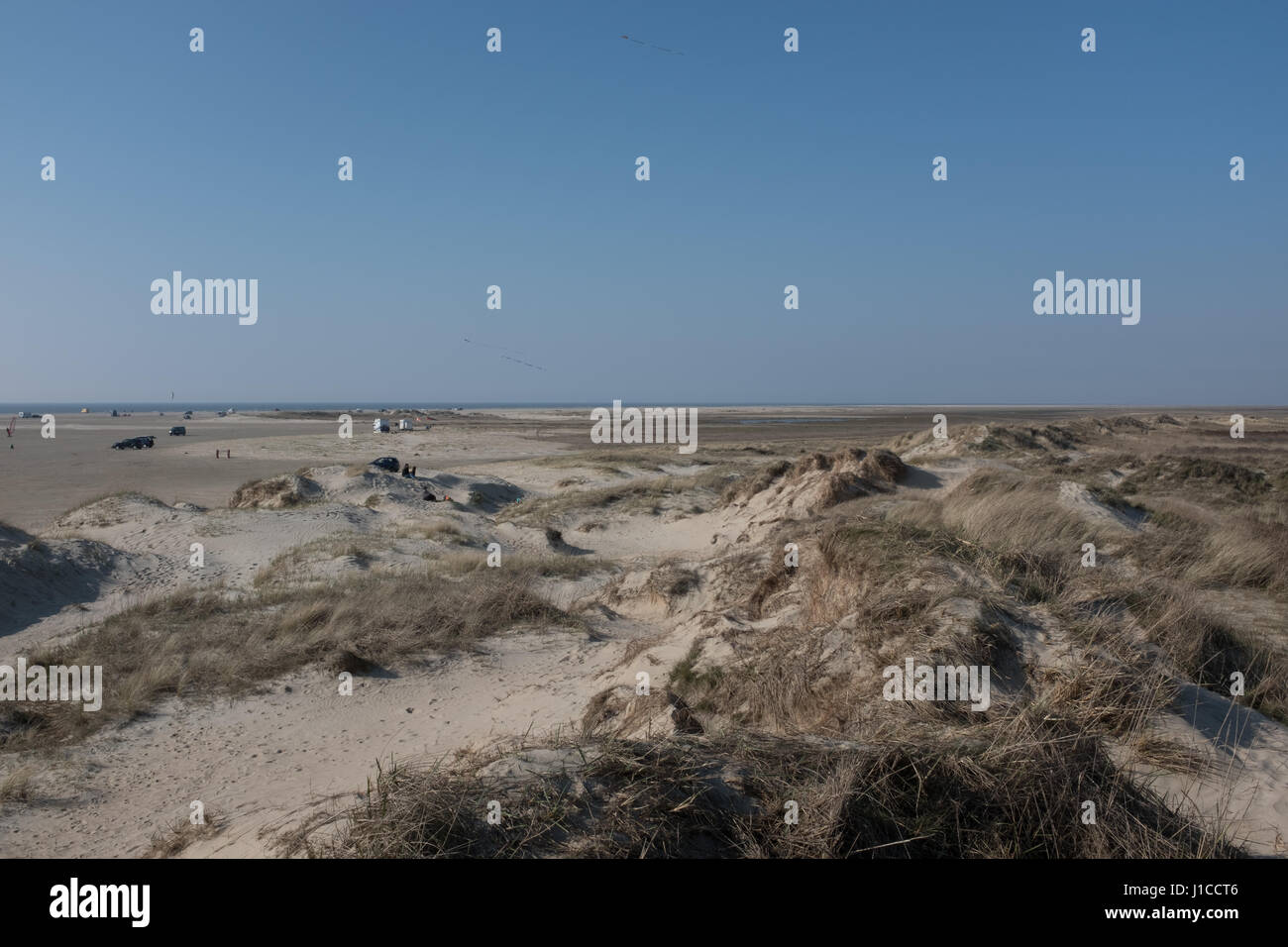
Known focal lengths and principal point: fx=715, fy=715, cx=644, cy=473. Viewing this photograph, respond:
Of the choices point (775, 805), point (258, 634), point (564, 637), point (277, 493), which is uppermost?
Result: point (277, 493)

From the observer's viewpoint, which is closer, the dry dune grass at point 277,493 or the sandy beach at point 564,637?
the sandy beach at point 564,637

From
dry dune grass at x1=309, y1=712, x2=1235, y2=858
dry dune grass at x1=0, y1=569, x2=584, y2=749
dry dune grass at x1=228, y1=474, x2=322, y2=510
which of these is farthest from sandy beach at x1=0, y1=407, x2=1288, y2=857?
dry dune grass at x1=228, y1=474, x2=322, y2=510

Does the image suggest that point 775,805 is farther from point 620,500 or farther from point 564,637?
point 620,500

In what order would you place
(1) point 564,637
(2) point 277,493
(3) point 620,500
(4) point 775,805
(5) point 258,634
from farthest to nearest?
(3) point 620,500 → (2) point 277,493 → (1) point 564,637 → (5) point 258,634 → (4) point 775,805

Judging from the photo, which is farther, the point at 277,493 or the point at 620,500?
the point at 620,500

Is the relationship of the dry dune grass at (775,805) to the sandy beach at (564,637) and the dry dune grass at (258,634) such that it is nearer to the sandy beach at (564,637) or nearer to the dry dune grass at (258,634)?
the sandy beach at (564,637)

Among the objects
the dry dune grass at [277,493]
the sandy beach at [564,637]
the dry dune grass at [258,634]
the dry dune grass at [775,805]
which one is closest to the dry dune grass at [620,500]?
the sandy beach at [564,637]

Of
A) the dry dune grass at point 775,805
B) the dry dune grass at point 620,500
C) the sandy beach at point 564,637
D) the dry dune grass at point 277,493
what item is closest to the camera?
the dry dune grass at point 775,805

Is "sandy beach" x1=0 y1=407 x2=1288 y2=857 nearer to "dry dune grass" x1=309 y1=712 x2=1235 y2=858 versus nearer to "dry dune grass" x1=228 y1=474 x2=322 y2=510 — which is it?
"dry dune grass" x1=309 y1=712 x2=1235 y2=858

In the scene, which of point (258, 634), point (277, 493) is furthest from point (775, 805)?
point (277, 493)

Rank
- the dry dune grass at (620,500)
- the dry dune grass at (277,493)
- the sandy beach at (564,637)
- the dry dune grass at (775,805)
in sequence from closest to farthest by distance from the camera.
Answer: the dry dune grass at (775,805), the sandy beach at (564,637), the dry dune grass at (620,500), the dry dune grass at (277,493)

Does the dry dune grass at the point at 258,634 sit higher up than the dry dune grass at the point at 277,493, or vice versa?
the dry dune grass at the point at 277,493

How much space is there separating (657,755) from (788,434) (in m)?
79.5
